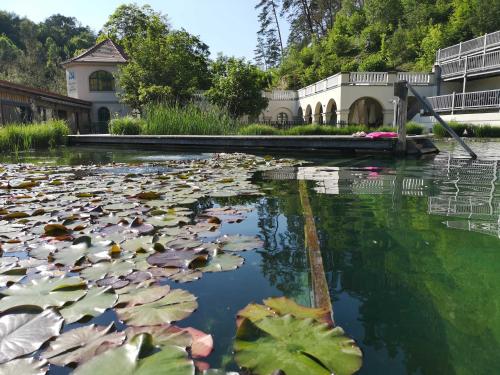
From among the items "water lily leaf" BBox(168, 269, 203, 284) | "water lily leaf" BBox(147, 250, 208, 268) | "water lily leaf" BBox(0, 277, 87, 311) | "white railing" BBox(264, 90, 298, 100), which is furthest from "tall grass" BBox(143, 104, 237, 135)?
"white railing" BBox(264, 90, 298, 100)

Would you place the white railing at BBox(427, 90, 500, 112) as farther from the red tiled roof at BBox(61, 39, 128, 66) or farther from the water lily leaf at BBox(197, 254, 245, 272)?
the red tiled roof at BBox(61, 39, 128, 66)

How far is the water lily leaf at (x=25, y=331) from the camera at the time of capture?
3.91 ft

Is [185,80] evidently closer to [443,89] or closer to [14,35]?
[443,89]

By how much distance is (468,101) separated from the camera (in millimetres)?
18594

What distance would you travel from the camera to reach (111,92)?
27438mm

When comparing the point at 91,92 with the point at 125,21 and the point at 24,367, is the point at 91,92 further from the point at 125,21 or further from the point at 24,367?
the point at 24,367

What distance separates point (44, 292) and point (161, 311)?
55 centimetres

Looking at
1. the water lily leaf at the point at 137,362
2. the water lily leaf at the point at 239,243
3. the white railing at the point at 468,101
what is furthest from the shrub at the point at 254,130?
the water lily leaf at the point at 137,362

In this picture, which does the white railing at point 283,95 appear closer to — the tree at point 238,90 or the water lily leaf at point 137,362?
the tree at point 238,90

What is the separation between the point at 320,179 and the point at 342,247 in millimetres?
2930

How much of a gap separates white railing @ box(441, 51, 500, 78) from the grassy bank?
15.7ft

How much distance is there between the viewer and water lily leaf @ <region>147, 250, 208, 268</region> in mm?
1972

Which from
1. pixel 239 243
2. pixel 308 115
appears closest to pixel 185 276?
pixel 239 243

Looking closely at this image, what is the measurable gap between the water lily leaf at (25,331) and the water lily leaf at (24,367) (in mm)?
33
